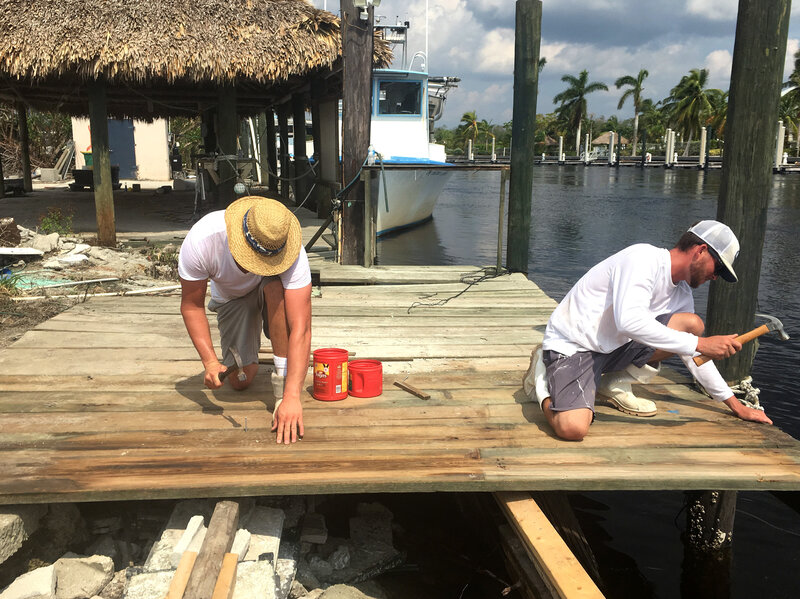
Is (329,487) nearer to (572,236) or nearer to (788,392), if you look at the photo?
(788,392)

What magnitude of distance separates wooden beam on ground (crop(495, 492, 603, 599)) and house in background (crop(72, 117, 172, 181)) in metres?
25.4

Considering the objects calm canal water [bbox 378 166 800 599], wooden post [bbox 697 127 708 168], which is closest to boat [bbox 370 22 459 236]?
calm canal water [bbox 378 166 800 599]

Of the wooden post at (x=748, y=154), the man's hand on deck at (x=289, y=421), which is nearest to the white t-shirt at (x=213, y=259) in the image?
the man's hand on deck at (x=289, y=421)

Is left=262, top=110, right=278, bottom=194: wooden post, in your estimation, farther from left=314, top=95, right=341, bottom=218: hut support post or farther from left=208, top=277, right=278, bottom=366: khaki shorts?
left=208, top=277, right=278, bottom=366: khaki shorts

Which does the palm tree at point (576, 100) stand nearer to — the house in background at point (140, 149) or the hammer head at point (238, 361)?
the house in background at point (140, 149)

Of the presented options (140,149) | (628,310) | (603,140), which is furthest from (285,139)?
(603,140)

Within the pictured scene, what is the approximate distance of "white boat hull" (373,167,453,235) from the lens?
47.8ft

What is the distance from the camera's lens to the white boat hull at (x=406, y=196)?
14570 mm

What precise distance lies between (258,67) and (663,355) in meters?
7.54

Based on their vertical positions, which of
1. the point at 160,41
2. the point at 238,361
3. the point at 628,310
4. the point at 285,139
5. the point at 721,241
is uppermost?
the point at 160,41

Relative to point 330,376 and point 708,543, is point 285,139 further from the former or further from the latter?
point 708,543

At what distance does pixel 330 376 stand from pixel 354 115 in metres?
4.36

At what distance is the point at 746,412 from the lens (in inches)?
141

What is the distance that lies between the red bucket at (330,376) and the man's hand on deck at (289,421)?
48 centimetres
